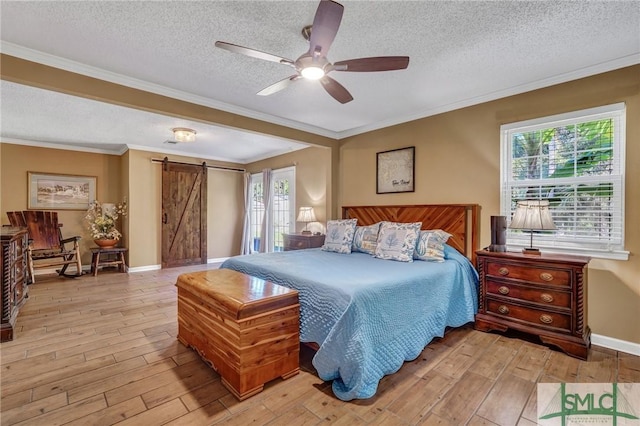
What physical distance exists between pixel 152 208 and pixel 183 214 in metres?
0.60

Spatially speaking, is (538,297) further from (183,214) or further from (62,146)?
(62,146)

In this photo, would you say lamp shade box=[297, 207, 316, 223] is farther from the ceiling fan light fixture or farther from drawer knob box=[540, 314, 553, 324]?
drawer knob box=[540, 314, 553, 324]

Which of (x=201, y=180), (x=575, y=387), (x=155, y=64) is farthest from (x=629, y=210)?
(x=201, y=180)

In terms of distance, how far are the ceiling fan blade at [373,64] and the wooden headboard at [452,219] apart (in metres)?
2.01

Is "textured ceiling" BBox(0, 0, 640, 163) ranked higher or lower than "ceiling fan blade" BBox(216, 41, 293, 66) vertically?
higher

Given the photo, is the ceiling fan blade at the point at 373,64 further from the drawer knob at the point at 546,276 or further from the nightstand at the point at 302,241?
the nightstand at the point at 302,241

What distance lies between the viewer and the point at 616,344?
8.30 ft

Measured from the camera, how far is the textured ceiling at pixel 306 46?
192 centimetres

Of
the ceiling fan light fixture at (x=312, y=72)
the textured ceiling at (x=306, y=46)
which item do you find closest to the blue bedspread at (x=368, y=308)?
the ceiling fan light fixture at (x=312, y=72)

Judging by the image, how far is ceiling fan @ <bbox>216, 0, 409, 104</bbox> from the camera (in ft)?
5.27

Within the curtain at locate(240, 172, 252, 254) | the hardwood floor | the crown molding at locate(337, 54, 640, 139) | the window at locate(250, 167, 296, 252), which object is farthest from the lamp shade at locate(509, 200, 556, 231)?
the curtain at locate(240, 172, 252, 254)

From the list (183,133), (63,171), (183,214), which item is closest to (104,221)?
(63,171)

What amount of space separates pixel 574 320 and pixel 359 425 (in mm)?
2023

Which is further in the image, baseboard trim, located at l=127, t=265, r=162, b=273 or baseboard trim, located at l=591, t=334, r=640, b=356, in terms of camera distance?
baseboard trim, located at l=127, t=265, r=162, b=273
